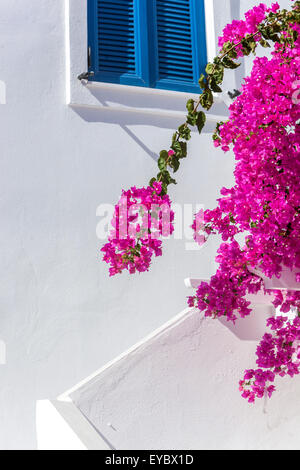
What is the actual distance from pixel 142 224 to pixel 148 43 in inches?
147

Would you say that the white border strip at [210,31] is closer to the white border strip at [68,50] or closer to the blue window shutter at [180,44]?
the blue window shutter at [180,44]

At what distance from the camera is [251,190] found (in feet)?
10.8

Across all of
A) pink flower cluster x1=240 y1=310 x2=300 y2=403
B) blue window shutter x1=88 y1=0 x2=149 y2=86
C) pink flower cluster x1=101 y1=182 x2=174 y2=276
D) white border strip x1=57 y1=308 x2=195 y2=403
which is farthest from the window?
pink flower cluster x1=240 y1=310 x2=300 y2=403

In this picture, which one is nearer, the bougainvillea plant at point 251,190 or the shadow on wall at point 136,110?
the bougainvillea plant at point 251,190

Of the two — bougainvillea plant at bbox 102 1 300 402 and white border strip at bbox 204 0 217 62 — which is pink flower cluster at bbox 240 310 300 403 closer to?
bougainvillea plant at bbox 102 1 300 402

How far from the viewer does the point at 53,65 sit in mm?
6262

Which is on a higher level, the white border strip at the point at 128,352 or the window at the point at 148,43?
the window at the point at 148,43

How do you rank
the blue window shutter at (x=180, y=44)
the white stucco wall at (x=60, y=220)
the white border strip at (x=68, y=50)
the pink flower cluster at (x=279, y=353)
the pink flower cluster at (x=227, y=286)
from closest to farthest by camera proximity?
the pink flower cluster at (x=227, y=286) < the pink flower cluster at (x=279, y=353) < the white stucco wall at (x=60, y=220) < the white border strip at (x=68, y=50) < the blue window shutter at (x=180, y=44)

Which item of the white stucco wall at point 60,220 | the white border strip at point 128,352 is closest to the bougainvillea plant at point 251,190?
the white border strip at point 128,352

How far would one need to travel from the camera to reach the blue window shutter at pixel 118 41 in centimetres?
644

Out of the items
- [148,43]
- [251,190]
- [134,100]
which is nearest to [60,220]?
[134,100]

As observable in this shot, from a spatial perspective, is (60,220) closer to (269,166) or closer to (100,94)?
(100,94)

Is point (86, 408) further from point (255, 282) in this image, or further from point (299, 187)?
point (299, 187)
